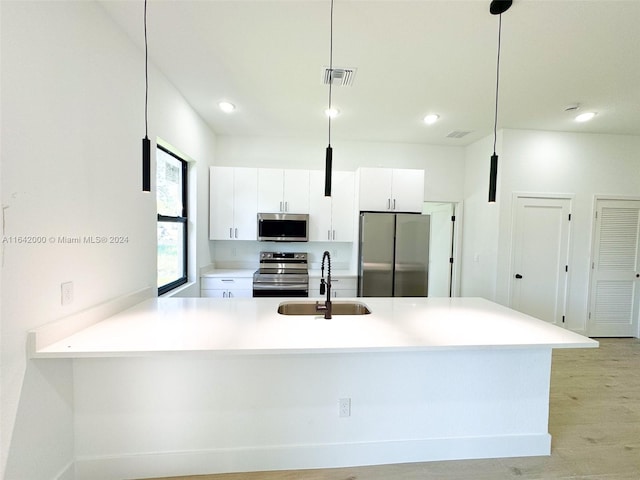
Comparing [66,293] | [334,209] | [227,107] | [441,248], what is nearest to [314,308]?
[66,293]

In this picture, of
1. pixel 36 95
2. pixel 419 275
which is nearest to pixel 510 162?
pixel 419 275

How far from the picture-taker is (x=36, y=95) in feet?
4.13

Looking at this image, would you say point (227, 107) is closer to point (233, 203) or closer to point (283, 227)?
point (233, 203)

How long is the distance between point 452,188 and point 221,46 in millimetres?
3690

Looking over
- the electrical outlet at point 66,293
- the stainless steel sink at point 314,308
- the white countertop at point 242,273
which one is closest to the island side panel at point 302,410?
the electrical outlet at point 66,293

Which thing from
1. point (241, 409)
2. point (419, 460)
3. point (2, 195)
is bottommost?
point (419, 460)

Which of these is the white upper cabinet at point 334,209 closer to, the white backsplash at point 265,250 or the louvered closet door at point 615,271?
the white backsplash at point 265,250

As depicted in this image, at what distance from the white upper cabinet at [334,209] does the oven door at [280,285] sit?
2.14 feet

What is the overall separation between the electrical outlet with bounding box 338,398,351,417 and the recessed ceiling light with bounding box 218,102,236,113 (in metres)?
2.97

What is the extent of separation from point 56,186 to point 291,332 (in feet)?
4.58

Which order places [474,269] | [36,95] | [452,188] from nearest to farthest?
[36,95], [474,269], [452,188]

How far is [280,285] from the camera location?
355cm

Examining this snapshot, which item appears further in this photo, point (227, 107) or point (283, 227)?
point (283, 227)

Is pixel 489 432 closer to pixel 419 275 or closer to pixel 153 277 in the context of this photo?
pixel 419 275
